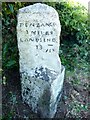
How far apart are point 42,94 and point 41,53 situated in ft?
1.61

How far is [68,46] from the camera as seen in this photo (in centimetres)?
586

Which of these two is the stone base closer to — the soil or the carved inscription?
the soil

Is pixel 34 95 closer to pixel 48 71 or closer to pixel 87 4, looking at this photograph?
pixel 48 71

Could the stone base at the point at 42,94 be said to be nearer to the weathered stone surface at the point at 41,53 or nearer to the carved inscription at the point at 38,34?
the weathered stone surface at the point at 41,53

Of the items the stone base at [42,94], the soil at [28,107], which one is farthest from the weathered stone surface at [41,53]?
the soil at [28,107]

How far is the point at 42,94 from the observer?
439cm

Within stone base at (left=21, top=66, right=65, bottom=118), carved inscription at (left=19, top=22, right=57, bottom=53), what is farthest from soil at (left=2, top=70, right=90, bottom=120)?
carved inscription at (left=19, top=22, right=57, bottom=53)

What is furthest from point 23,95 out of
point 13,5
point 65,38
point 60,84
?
point 65,38

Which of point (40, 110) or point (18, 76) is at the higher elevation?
point (18, 76)

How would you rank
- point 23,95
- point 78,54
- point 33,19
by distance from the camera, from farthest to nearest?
point 78,54
point 23,95
point 33,19

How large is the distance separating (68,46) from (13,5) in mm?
1244

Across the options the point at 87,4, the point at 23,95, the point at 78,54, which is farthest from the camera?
the point at 87,4

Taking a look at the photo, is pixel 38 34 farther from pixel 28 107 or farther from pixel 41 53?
pixel 28 107

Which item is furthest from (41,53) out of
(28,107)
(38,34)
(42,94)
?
(28,107)
